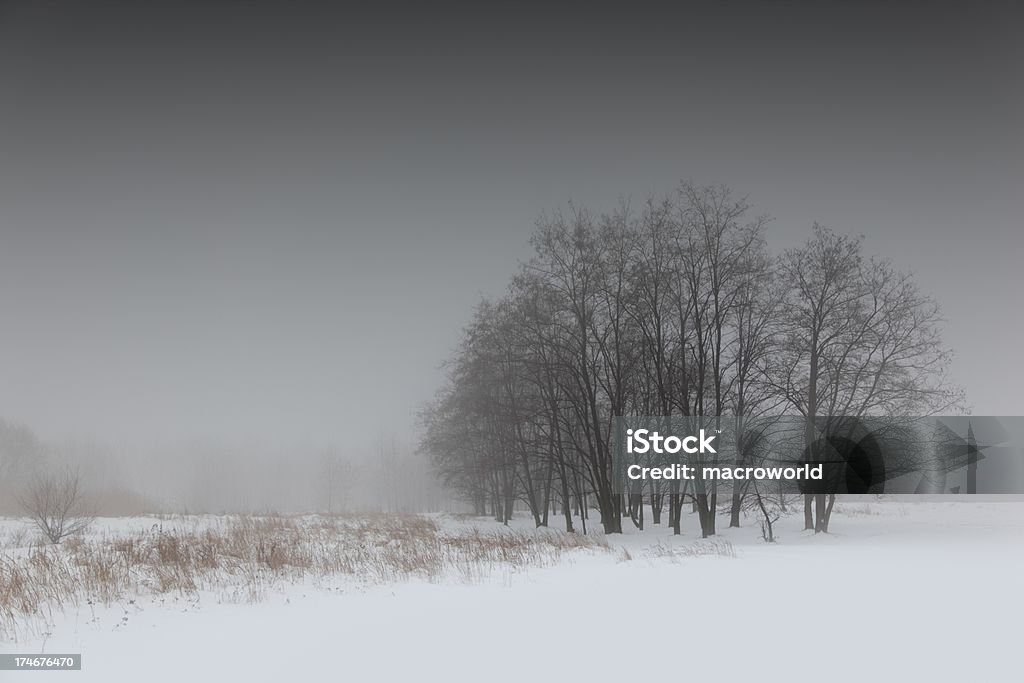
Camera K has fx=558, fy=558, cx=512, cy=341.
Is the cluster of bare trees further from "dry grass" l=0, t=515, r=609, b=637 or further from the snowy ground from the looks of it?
the snowy ground

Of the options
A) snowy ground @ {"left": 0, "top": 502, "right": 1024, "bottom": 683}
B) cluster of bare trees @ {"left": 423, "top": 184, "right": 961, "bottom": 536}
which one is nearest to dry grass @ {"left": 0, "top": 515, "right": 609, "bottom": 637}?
snowy ground @ {"left": 0, "top": 502, "right": 1024, "bottom": 683}

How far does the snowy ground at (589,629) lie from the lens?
17.2 feet

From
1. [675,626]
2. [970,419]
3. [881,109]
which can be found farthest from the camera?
[881,109]

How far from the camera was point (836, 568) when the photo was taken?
396 inches

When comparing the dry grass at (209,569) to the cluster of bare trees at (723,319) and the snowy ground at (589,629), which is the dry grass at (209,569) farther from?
Answer: the cluster of bare trees at (723,319)

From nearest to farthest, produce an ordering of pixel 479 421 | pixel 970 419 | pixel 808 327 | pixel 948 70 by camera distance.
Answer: pixel 970 419
pixel 808 327
pixel 479 421
pixel 948 70

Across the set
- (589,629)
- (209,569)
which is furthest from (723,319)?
(209,569)

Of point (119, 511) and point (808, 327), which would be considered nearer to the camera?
point (808, 327)

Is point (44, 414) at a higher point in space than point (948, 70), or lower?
lower

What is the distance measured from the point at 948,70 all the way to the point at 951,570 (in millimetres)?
65806

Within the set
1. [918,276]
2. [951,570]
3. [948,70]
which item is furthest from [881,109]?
[951,570]

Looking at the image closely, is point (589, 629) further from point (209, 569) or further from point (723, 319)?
point (723, 319)

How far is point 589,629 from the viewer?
646cm

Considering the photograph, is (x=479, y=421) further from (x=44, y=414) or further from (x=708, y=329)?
(x=44, y=414)
